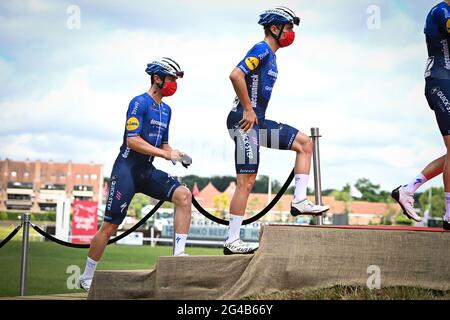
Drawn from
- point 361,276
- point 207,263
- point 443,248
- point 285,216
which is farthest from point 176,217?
point 285,216

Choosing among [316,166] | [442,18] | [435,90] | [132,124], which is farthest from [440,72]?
[132,124]

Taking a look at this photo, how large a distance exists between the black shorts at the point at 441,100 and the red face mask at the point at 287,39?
51.4 inches

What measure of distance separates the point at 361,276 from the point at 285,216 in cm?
8755

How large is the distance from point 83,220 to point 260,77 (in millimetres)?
34518

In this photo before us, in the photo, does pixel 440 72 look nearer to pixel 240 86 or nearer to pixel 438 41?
pixel 438 41

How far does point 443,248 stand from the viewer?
621cm

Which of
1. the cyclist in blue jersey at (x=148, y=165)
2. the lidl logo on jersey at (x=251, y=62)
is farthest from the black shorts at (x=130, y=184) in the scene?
the lidl logo on jersey at (x=251, y=62)

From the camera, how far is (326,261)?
639cm

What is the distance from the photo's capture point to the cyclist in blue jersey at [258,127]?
7.16 meters

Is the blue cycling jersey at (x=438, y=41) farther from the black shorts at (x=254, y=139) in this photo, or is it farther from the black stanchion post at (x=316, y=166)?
the black stanchion post at (x=316, y=166)

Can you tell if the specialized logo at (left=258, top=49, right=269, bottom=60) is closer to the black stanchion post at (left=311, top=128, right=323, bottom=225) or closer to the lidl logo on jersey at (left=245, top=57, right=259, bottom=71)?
the lidl logo on jersey at (left=245, top=57, right=259, bottom=71)
